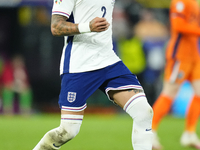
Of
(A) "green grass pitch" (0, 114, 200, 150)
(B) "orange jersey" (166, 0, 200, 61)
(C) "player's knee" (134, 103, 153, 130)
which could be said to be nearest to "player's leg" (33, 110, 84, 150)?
(C) "player's knee" (134, 103, 153, 130)

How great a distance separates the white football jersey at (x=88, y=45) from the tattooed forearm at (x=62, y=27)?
5.6 inches

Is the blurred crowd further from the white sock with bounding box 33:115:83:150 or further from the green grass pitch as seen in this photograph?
the white sock with bounding box 33:115:83:150

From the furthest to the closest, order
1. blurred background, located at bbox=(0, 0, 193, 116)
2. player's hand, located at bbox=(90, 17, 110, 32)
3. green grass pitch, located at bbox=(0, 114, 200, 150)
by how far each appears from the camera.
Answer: blurred background, located at bbox=(0, 0, 193, 116) < green grass pitch, located at bbox=(0, 114, 200, 150) < player's hand, located at bbox=(90, 17, 110, 32)

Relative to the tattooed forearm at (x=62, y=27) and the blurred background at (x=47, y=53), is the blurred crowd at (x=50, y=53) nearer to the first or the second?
the blurred background at (x=47, y=53)

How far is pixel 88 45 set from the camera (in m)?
4.42

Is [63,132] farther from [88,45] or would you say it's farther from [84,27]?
[84,27]

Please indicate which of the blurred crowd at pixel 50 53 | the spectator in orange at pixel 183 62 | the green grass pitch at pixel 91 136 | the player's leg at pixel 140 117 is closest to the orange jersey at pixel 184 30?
the spectator in orange at pixel 183 62

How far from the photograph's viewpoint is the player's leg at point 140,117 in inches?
170

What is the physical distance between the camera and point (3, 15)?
587 inches

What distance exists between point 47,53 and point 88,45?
10.2 metres

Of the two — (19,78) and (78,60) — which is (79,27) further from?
(19,78)

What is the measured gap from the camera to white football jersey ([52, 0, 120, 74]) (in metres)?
4.35

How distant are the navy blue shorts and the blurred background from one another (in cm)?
875

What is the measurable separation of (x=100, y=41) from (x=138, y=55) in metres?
9.02
